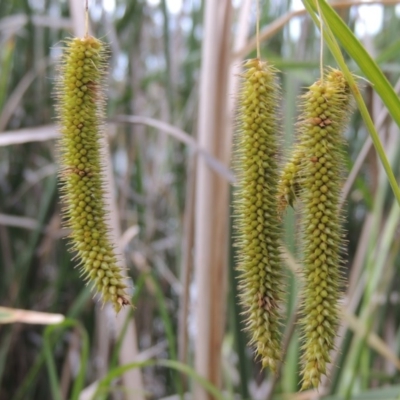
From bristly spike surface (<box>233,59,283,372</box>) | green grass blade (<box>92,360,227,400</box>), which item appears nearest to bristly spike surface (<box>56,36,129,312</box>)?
bristly spike surface (<box>233,59,283,372</box>)

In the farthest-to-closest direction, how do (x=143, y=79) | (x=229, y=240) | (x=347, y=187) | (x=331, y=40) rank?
(x=143, y=79) < (x=229, y=240) < (x=347, y=187) < (x=331, y=40)

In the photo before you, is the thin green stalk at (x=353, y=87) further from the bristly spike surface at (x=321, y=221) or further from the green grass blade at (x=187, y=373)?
the green grass blade at (x=187, y=373)

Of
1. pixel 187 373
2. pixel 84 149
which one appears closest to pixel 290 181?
pixel 84 149

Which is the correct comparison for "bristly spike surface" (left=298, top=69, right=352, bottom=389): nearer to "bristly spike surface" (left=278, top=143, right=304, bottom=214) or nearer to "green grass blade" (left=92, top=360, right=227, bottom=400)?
"bristly spike surface" (left=278, top=143, right=304, bottom=214)

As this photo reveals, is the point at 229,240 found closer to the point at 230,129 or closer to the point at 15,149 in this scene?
the point at 230,129

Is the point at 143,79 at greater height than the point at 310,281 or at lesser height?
greater

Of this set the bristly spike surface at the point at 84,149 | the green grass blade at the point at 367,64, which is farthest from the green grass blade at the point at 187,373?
the green grass blade at the point at 367,64

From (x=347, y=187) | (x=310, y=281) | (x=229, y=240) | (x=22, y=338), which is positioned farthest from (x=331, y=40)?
(x=22, y=338)
